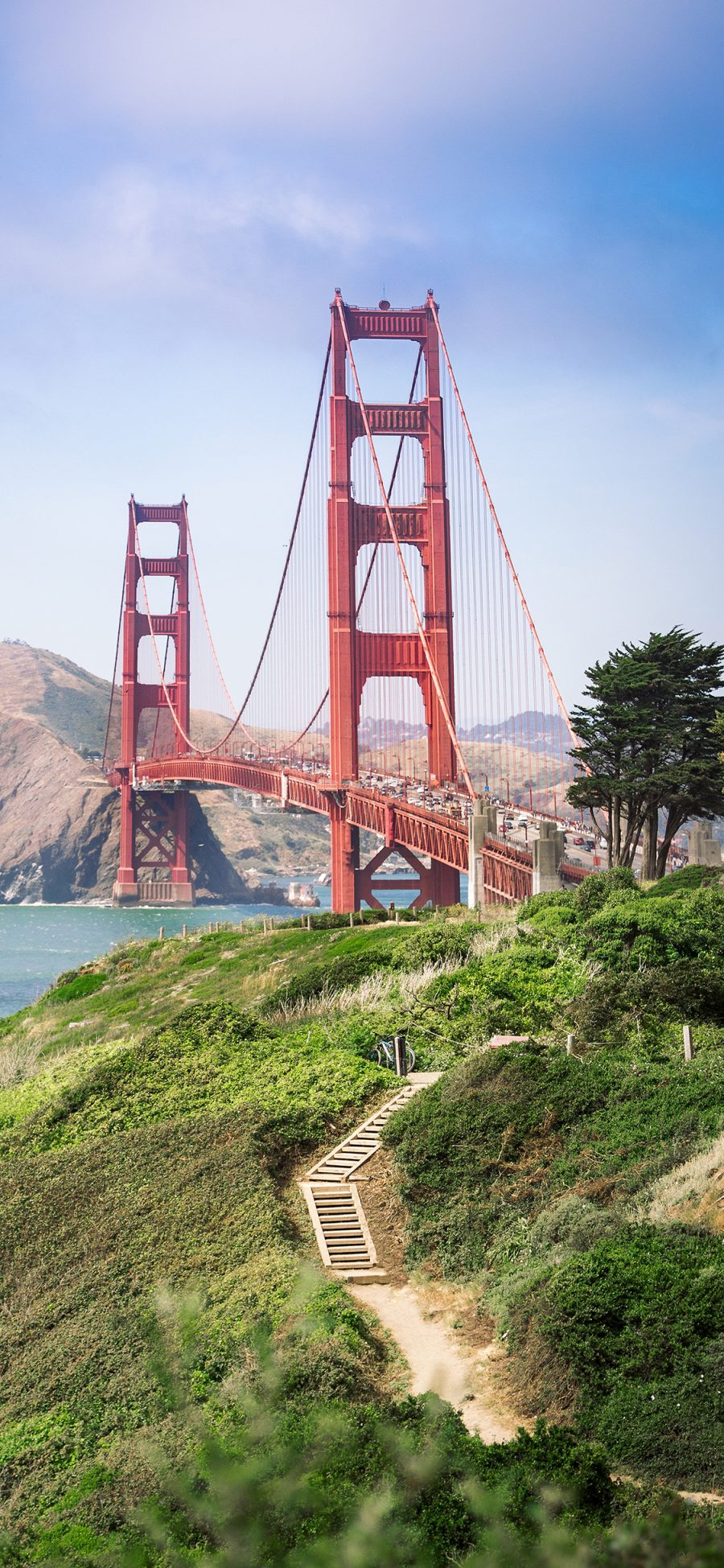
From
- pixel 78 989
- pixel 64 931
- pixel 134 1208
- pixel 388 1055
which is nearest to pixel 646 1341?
pixel 134 1208

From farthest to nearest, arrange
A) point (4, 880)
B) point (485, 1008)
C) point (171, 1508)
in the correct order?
point (4, 880)
point (485, 1008)
point (171, 1508)

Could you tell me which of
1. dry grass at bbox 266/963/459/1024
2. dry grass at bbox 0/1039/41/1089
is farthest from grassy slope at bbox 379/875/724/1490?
dry grass at bbox 0/1039/41/1089

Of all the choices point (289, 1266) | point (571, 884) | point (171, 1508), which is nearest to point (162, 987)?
point (571, 884)

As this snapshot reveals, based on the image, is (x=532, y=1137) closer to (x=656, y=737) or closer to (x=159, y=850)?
(x=656, y=737)

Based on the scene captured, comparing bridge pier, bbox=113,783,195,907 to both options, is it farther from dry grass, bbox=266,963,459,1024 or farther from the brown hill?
dry grass, bbox=266,963,459,1024

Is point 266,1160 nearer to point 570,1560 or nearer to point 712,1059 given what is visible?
point 712,1059

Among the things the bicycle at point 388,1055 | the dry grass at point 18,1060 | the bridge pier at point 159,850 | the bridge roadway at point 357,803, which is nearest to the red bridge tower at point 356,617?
the bridge roadway at point 357,803

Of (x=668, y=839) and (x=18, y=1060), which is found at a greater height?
(x=668, y=839)
